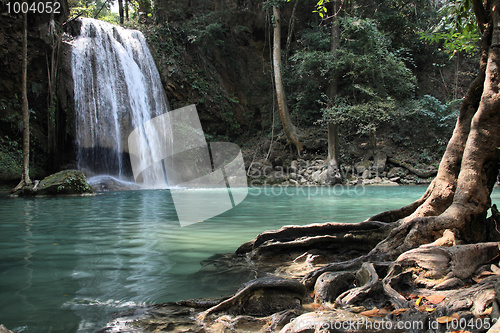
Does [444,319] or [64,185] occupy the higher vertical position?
[64,185]

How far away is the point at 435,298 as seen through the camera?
2406 millimetres

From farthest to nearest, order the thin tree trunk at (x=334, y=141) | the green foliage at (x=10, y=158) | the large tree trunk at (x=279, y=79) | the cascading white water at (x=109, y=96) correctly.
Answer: the large tree trunk at (x=279, y=79)
the thin tree trunk at (x=334, y=141)
the cascading white water at (x=109, y=96)
the green foliage at (x=10, y=158)

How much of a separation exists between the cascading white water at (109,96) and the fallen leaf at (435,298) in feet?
51.7

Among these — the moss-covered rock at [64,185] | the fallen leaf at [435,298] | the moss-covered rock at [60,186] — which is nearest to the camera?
the fallen leaf at [435,298]

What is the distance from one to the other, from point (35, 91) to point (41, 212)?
9.67 m

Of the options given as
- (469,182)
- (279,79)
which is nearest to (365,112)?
(279,79)

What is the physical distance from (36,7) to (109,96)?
14.8 ft

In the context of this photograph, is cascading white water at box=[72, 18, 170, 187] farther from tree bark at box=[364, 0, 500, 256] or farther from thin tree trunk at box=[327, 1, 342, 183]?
tree bark at box=[364, 0, 500, 256]

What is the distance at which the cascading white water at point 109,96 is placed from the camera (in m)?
16.1

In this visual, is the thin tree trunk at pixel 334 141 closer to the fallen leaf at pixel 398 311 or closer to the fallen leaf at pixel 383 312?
the fallen leaf at pixel 383 312

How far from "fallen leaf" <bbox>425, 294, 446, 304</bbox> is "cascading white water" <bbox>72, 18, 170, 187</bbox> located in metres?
15.8

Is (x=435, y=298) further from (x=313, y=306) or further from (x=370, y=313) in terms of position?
(x=313, y=306)

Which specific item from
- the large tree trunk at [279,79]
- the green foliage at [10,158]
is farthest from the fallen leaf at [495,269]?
the green foliage at [10,158]

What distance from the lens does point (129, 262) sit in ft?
13.4
